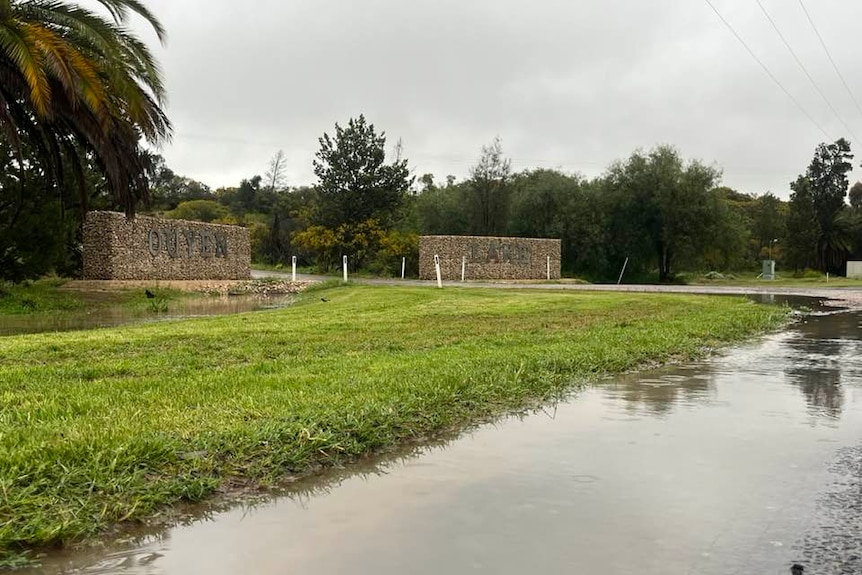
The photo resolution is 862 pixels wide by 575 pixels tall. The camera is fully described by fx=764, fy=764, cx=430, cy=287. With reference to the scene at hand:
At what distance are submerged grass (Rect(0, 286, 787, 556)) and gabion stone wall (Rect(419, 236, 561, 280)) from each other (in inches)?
1096

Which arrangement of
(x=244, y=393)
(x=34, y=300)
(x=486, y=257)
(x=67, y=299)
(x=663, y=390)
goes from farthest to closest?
(x=486, y=257)
(x=67, y=299)
(x=34, y=300)
(x=663, y=390)
(x=244, y=393)

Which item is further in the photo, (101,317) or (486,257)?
(486,257)

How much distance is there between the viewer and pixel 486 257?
142ft

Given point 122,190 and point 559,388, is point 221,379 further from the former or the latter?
point 122,190

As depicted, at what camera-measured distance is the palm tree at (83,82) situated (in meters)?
12.5

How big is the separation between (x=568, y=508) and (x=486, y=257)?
3950 centimetres

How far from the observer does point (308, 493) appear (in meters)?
4.32

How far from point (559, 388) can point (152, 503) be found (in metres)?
4.53

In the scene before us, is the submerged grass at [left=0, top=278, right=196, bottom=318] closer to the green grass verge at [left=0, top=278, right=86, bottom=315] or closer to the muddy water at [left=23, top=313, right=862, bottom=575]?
the green grass verge at [left=0, top=278, right=86, bottom=315]

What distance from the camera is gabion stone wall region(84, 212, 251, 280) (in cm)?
3089

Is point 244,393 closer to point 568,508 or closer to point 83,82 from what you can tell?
point 568,508

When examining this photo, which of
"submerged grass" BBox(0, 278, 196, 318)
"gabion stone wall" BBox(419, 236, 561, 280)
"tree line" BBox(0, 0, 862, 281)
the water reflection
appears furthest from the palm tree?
"gabion stone wall" BBox(419, 236, 561, 280)

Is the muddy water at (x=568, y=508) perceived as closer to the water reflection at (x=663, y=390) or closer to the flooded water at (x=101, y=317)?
the water reflection at (x=663, y=390)

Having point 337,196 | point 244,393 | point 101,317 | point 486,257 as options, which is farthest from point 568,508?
point 337,196
